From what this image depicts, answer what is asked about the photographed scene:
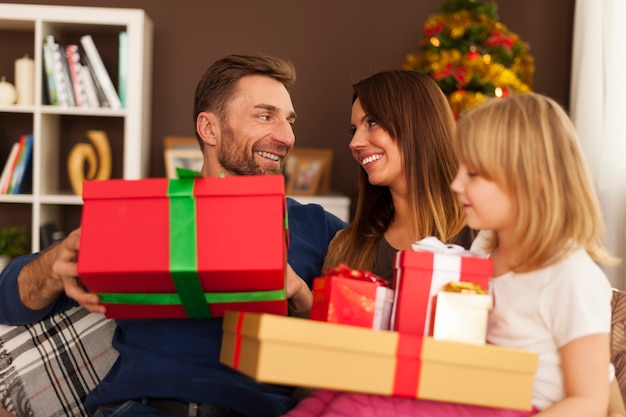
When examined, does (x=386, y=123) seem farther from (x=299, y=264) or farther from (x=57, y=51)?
(x=57, y=51)

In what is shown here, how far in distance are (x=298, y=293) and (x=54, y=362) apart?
0.57 m

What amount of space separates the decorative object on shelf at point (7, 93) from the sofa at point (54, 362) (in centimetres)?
246

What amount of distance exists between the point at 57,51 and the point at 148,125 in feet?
1.96

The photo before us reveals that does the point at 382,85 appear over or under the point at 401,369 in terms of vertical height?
over

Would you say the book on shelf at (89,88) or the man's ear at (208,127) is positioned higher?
the book on shelf at (89,88)

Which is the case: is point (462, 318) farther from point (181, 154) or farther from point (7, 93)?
point (7, 93)

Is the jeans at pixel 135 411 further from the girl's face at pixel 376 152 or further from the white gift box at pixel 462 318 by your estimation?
the girl's face at pixel 376 152

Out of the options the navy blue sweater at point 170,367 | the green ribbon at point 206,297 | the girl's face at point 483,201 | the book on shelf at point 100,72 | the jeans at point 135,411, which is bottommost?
the jeans at point 135,411

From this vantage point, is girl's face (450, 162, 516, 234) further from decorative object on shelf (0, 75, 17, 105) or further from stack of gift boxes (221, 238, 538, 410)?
decorative object on shelf (0, 75, 17, 105)

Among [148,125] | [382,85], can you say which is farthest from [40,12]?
[382,85]

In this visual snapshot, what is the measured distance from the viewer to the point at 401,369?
1.10 metres

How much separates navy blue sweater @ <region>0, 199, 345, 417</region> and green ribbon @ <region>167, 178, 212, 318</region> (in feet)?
1.15

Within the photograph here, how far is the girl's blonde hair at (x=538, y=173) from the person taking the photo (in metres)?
1.21

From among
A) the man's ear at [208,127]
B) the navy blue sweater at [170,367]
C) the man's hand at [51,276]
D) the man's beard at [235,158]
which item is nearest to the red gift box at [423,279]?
the navy blue sweater at [170,367]
